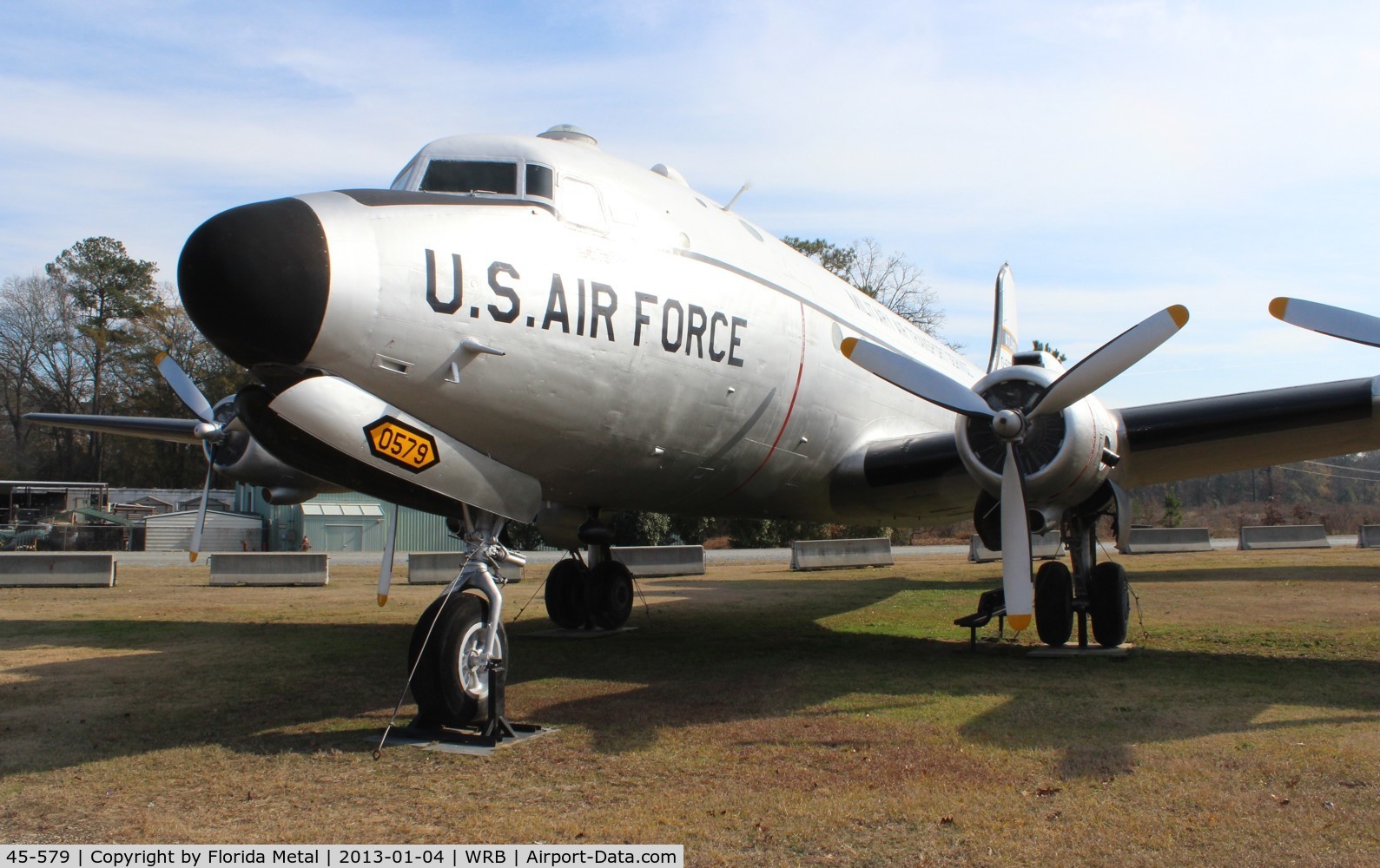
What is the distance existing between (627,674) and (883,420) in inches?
176

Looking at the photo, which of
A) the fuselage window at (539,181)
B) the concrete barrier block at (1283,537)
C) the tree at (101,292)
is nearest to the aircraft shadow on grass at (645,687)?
the fuselage window at (539,181)

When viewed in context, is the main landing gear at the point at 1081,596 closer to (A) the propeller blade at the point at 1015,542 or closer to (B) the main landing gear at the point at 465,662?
(A) the propeller blade at the point at 1015,542

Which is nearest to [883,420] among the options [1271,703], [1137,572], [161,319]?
[1271,703]

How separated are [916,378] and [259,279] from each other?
538 cm

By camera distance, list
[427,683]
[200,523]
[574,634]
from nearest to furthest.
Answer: [427,683]
[200,523]
[574,634]

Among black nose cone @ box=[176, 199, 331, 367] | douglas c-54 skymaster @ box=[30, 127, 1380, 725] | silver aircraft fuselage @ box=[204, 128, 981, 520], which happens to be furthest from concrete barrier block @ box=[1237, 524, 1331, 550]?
black nose cone @ box=[176, 199, 331, 367]

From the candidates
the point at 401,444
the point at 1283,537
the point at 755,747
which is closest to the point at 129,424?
the point at 401,444

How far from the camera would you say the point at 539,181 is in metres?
7.44

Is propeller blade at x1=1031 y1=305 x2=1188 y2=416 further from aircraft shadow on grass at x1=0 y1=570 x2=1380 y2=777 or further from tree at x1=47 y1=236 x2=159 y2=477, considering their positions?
tree at x1=47 y1=236 x2=159 y2=477

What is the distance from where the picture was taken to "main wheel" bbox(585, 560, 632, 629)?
42.0 ft

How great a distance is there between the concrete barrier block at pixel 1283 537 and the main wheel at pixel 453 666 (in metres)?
31.0

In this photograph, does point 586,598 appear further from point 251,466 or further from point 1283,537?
point 1283,537

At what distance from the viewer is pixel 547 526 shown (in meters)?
10.9

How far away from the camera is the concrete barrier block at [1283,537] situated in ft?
103
